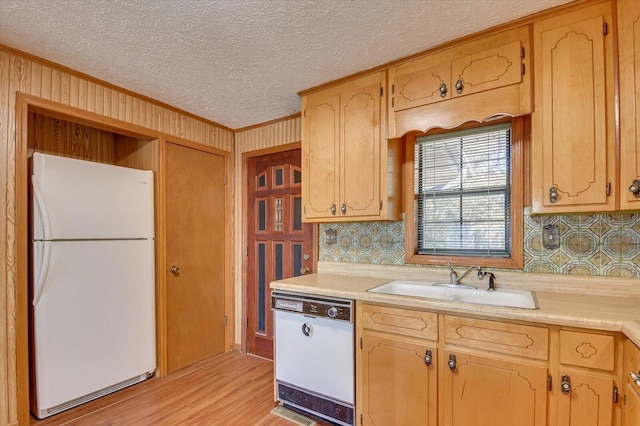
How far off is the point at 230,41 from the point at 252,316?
2596 mm

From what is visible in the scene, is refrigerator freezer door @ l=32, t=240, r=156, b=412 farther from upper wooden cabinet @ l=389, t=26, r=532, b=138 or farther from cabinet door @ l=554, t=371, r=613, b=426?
cabinet door @ l=554, t=371, r=613, b=426

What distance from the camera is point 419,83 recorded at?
207 centimetres

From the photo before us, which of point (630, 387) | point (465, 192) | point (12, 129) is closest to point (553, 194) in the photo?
point (465, 192)

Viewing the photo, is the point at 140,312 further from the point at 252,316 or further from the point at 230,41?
the point at 230,41

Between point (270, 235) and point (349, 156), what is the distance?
53.0 inches

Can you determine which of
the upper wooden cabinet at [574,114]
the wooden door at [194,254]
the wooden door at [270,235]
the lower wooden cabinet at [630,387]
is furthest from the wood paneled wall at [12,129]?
the lower wooden cabinet at [630,387]

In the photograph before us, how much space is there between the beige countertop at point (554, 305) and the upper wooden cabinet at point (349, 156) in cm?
57

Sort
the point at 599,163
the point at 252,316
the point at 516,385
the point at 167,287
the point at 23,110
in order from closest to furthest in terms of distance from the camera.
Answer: the point at 516,385, the point at 599,163, the point at 23,110, the point at 167,287, the point at 252,316

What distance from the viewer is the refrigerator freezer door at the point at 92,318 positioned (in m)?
2.16

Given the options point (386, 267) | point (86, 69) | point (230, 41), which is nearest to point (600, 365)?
point (386, 267)

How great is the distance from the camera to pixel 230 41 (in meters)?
1.91

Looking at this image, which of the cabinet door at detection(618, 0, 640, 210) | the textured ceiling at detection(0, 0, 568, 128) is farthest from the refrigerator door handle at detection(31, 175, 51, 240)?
the cabinet door at detection(618, 0, 640, 210)

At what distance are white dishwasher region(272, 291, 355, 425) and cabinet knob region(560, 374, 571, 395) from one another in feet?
3.38

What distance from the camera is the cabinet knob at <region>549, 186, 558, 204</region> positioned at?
1679 mm
